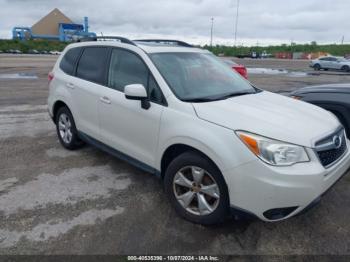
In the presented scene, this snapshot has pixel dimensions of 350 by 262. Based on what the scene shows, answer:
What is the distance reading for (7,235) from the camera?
2.84 metres

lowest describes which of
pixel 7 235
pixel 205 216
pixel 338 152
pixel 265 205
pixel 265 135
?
pixel 7 235

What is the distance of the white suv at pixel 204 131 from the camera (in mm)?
2521

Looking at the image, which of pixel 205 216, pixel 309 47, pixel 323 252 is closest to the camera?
pixel 323 252

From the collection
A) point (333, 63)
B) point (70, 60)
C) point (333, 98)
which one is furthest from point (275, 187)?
point (333, 63)

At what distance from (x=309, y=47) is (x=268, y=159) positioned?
86.6 metres

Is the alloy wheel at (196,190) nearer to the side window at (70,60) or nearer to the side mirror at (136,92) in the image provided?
the side mirror at (136,92)

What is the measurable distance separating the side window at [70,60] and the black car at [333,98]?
3.57 meters

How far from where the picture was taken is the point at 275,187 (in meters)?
2.45

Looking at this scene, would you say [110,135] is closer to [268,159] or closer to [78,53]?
[78,53]

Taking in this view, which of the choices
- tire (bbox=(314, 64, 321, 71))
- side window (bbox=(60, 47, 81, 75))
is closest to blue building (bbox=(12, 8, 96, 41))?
tire (bbox=(314, 64, 321, 71))

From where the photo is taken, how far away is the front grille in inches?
106

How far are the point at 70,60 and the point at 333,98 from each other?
4.16m

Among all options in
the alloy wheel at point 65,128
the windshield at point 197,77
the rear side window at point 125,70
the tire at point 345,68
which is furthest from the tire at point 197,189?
the tire at point 345,68

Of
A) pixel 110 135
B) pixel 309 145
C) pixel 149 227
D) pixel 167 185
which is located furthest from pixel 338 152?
pixel 110 135
